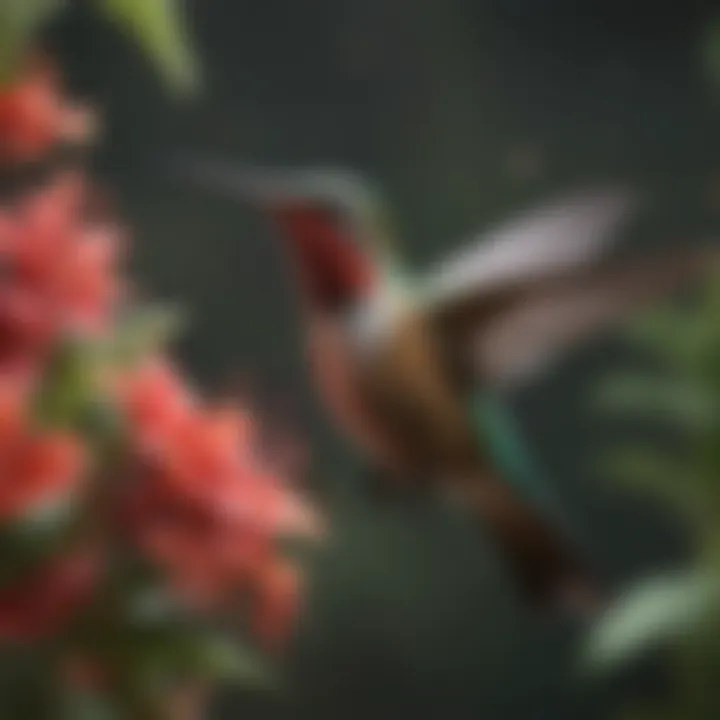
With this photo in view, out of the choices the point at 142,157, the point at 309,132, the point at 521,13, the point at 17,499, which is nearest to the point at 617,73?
the point at 521,13

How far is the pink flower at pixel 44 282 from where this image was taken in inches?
26.7

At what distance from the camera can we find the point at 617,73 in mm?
913

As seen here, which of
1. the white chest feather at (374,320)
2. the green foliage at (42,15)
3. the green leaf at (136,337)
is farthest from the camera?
the white chest feather at (374,320)

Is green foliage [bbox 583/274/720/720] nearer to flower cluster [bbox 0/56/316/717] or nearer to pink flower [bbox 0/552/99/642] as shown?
flower cluster [bbox 0/56/316/717]

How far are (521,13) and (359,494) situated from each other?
331 mm

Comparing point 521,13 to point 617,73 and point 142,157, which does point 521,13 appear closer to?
point 617,73

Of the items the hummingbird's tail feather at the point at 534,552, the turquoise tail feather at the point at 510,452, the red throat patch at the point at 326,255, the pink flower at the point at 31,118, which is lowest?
the hummingbird's tail feather at the point at 534,552

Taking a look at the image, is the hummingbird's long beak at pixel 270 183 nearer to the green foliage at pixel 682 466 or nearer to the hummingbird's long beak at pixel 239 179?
the hummingbird's long beak at pixel 239 179

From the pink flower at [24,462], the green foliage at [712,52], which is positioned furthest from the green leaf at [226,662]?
the green foliage at [712,52]

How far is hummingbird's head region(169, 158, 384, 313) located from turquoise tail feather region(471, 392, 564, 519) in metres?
0.11

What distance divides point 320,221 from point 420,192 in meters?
0.08

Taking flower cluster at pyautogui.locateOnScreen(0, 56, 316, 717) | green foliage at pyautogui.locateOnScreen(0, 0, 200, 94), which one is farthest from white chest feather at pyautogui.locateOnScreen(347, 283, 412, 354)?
green foliage at pyautogui.locateOnScreen(0, 0, 200, 94)

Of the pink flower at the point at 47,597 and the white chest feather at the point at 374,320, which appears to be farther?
the white chest feather at the point at 374,320

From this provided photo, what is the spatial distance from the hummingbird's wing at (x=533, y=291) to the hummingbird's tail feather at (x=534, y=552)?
0.26ft
